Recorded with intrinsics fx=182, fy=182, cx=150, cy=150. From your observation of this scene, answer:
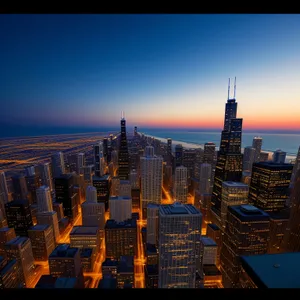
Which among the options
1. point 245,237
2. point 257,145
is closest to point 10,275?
point 245,237

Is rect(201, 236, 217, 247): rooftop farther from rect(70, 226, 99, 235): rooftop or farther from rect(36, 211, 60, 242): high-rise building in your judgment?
rect(36, 211, 60, 242): high-rise building

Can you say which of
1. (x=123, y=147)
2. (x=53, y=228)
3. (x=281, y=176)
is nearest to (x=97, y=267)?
(x=53, y=228)

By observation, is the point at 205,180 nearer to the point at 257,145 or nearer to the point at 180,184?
the point at 180,184

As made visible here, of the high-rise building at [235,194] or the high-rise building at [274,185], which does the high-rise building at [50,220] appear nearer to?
the high-rise building at [235,194]

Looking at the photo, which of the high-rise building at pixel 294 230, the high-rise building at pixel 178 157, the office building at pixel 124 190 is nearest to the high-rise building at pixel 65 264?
the office building at pixel 124 190

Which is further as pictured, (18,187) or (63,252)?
(18,187)
